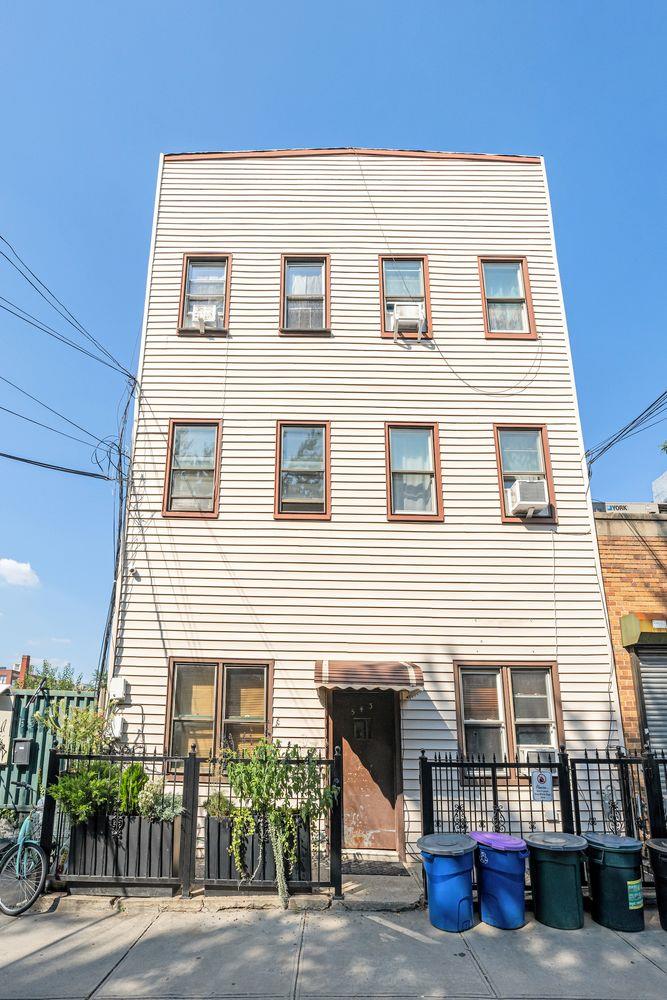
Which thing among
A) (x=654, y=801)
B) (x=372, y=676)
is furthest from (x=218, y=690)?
(x=654, y=801)

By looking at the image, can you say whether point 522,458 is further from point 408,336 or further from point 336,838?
point 336,838

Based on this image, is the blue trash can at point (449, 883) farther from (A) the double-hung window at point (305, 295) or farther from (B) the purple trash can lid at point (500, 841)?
(A) the double-hung window at point (305, 295)

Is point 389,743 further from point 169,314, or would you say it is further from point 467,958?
point 169,314

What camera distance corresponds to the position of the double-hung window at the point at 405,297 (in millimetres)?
10523

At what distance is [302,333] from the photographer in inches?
416

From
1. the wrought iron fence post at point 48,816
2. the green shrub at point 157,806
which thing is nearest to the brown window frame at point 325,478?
the green shrub at point 157,806

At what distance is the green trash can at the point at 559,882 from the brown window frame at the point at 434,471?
472cm

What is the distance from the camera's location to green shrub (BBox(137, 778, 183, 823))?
22.3 ft

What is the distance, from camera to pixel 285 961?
17.1 ft

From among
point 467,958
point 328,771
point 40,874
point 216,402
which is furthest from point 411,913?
point 216,402

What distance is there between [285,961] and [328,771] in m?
2.11

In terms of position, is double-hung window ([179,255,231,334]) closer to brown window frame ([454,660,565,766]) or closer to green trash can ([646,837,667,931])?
brown window frame ([454,660,565,766])

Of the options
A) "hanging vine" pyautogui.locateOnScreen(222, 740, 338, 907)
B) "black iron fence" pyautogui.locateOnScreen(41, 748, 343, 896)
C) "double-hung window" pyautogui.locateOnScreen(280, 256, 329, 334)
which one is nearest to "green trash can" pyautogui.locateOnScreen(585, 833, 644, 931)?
"black iron fence" pyautogui.locateOnScreen(41, 748, 343, 896)

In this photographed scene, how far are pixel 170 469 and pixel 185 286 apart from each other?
3431 millimetres
